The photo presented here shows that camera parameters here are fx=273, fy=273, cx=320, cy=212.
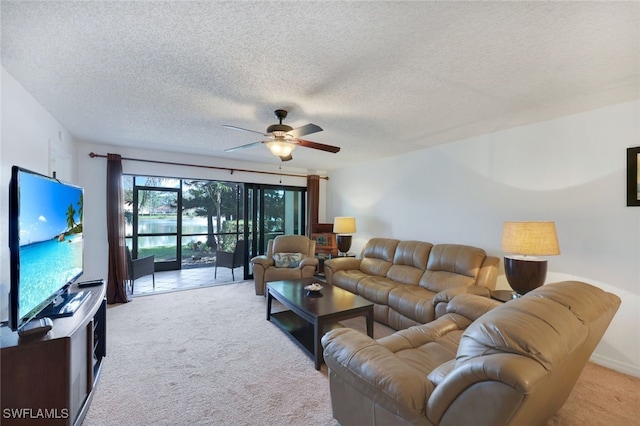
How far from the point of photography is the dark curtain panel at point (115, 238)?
13.6ft

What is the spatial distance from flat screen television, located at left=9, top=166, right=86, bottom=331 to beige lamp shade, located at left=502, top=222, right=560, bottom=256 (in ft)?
11.6

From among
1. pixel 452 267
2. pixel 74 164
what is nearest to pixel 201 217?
pixel 74 164

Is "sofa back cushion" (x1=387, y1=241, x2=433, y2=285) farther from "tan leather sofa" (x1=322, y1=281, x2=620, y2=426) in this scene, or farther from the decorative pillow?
"tan leather sofa" (x1=322, y1=281, x2=620, y2=426)

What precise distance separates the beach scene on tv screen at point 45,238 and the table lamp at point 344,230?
12.4ft

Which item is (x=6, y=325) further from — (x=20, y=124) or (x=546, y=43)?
(x=546, y=43)

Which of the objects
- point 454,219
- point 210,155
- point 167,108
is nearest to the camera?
point 167,108

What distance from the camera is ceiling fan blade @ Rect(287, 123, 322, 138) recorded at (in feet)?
7.56

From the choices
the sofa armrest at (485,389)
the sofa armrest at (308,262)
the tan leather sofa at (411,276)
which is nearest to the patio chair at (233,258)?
the sofa armrest at (308,262)

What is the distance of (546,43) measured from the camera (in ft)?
5.39

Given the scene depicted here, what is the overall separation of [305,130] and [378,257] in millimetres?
2682

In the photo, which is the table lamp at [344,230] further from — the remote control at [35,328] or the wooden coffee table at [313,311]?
the remote control at [35,328]

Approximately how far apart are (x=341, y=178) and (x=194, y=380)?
4.76 meters

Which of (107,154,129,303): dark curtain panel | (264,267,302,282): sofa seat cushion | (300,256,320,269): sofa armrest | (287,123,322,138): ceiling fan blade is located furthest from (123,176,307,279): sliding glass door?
(287,123,322,138): ceiling fan blade

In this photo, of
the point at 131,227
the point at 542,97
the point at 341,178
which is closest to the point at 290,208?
the point at 341,178
